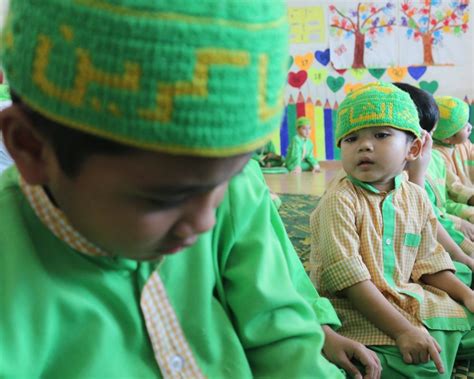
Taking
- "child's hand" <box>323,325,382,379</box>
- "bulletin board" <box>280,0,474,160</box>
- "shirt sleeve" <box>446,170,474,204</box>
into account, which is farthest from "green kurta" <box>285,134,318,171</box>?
"child's hand" <box>323,325,382,379</box>

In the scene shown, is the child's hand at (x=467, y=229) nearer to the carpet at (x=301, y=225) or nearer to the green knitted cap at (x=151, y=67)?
the carpet at (x=301, y=225)

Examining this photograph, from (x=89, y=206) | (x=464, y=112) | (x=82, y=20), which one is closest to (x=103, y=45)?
(x=82, y=20)

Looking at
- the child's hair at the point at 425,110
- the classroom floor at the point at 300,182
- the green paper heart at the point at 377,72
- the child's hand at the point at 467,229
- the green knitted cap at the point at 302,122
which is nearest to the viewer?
the child's hair at the point at 425,110

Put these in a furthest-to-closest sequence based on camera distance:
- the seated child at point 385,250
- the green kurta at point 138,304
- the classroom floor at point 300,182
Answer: the classroom floor at point 300,182 < the seated child at point 385,250 < the green kurta at point 138,304

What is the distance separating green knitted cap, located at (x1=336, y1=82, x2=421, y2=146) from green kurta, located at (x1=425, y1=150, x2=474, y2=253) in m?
0.51

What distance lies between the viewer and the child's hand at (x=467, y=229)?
1831 mm

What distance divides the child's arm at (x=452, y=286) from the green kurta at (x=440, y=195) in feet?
1.23

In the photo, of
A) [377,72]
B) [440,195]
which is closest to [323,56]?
[377,72]

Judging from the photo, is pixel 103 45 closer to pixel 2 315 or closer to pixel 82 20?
pixel 82 20

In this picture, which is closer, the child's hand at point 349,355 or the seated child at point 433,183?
the child's hand at point 349,355

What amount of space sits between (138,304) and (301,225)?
1.79 metres

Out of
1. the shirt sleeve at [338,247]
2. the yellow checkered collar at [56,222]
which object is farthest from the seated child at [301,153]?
the yellow checkered collar at [56,222]

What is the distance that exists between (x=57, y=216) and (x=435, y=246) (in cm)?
102

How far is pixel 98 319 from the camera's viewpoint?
569 millimetres
